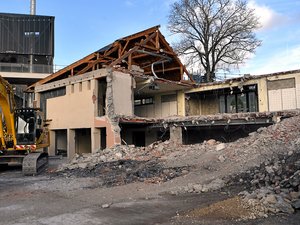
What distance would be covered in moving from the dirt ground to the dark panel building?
40.4m

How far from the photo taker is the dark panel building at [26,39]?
48.6 m

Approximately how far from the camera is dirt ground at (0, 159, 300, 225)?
7.09 metres

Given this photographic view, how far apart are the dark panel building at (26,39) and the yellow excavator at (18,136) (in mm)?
34889

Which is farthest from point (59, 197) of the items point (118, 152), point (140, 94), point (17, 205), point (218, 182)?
point (140, 94)

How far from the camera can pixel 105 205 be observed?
335 inches

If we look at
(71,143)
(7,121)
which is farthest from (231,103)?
(7,121)

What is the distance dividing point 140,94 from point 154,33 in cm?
648

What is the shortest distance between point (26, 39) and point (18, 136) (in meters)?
37.5

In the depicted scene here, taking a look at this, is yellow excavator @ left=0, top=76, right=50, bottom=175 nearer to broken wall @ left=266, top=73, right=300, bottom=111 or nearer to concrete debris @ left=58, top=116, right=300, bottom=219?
concrete debris @ left=58, top=116, right=300, bottom=219

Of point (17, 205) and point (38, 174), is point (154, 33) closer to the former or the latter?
point (38, 174)

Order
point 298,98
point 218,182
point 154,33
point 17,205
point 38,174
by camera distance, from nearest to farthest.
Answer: point 17,205, point 218,182, point 38,174, point 298,98, point 154,33

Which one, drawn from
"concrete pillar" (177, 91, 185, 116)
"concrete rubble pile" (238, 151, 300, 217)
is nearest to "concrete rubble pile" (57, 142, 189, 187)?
"concrete rubble pile" (238, 151, 300, 217)

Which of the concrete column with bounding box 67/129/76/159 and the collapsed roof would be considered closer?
the concrete column with bounding box 67/129/76/159

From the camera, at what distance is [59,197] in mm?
10078
